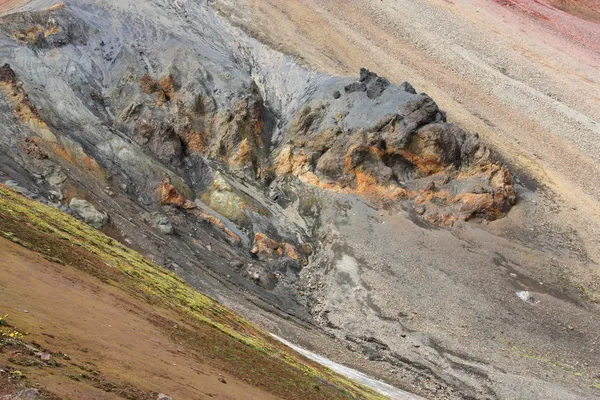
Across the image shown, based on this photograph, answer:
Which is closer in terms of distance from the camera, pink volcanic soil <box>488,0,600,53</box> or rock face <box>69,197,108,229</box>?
rock face <box>69,197,108,229</box>

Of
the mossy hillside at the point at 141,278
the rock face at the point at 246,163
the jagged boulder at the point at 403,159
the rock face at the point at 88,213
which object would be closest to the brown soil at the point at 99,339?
the mossy hillside at the point at 141,278

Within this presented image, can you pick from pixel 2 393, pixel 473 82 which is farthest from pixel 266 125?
pixel 2 393

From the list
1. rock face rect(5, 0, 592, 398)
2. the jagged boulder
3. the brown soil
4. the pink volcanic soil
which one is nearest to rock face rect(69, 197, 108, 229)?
rock face rect(5, 0, 592, 398)

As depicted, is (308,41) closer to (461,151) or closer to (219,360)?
(461,151)

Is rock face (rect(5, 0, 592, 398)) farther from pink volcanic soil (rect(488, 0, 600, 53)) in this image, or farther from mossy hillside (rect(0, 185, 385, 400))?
pink volcanic soil (rect(488, 0, 600, 53))

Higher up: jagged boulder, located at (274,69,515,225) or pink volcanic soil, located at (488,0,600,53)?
pink volcanic soil, located at (488,0,600,53)

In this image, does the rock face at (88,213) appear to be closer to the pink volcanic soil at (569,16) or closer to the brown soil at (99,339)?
the brown soil at (99,339)

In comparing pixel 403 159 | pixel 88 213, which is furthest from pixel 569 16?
pixel 88 213
